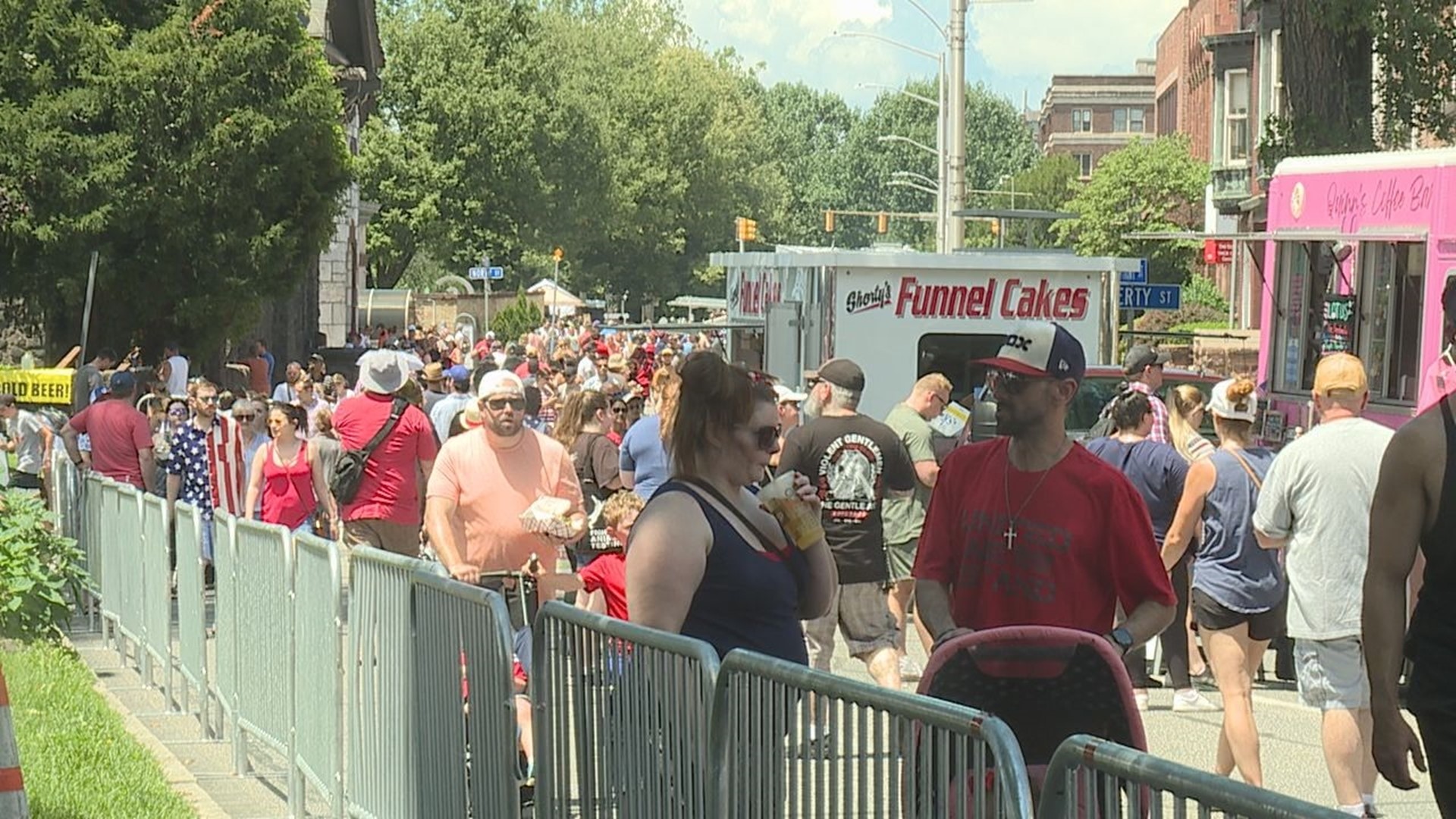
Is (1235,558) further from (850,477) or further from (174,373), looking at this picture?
(174,373)

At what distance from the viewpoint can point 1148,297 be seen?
28.2 m

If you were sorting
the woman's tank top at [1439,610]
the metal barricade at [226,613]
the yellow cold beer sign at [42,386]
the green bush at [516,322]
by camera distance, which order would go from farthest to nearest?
1. the green bush at [516,322]
2. the yellow cold beer sign at [42,386]
3. the metal barricade at [226,613]
4. the woman's tank top at [1439,610]

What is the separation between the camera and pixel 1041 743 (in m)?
4.93

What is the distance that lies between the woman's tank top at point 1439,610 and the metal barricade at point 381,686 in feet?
10.1

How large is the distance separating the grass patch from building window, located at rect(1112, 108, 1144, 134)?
439ft

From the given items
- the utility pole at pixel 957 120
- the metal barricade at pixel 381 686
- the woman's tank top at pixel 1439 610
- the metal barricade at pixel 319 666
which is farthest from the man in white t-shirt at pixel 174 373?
the woman's tank top at pixel 1439 610

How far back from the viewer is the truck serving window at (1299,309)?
16.5 metres

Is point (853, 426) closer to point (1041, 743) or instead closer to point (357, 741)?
point (357, 741)

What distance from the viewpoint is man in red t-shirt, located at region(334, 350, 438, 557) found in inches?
459

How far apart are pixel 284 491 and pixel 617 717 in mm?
8806

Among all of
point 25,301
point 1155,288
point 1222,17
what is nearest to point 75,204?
point 25,301

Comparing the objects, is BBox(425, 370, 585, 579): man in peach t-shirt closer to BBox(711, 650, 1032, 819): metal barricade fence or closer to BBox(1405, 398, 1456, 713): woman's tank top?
BBox(711, 650, 1032, 819): metal barricade fence

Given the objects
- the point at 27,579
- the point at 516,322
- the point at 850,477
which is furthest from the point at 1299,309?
the point at 516,322

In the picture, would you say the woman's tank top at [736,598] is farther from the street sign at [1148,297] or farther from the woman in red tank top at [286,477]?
the street sign at [1148,297]
